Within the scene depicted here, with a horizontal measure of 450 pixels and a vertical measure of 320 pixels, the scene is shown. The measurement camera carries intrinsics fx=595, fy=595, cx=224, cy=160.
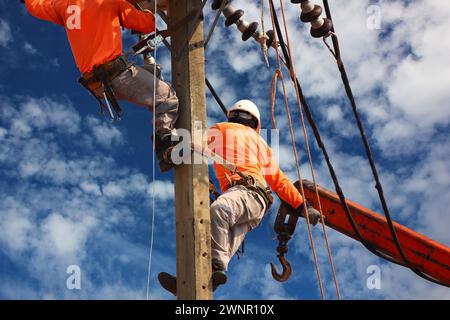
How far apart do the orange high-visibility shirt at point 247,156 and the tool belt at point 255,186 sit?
0.20ft

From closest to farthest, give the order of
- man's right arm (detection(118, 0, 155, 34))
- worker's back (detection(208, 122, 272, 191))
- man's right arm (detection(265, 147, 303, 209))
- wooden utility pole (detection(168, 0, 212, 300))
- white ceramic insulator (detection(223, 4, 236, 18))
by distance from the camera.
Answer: wooden utility pole (detection(168, 0, 212, 300))
man's right arm (detection(118, 0, 155, 34))
worker's back (detection(208, 122, 272, 191))
man's right arm (detection(265, 147, 303, 209))
white ceramic insulator (detection(223, 4, 236, 18))

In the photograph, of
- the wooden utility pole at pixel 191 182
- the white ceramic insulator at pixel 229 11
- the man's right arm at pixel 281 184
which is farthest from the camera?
the white ceramic insulator at pixel 229 11

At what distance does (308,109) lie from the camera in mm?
7316

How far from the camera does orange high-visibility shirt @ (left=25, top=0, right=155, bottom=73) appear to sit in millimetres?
5379

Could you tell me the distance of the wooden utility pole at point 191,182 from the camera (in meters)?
5.03

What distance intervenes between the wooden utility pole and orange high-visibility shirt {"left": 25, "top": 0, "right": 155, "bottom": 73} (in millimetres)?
390

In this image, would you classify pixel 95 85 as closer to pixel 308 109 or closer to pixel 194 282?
pixel 194 282

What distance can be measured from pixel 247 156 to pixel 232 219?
850 mm

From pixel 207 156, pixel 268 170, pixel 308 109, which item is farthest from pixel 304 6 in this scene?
pixel 207 156

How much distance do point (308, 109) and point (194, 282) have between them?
3148 millimetres

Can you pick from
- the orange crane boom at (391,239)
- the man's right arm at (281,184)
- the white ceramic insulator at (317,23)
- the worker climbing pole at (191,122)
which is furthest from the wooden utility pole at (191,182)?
the orange crane boom at (391,239)

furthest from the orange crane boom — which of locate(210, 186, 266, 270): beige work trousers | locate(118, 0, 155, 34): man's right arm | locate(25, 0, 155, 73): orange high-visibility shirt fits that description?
locate(25, 0, 155, 73): orange high-visibility shirt

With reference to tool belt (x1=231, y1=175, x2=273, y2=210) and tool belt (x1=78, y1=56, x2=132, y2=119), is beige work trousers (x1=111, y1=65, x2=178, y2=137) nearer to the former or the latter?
tool belt (x1=78, y1=56, x2=132, y2=119)

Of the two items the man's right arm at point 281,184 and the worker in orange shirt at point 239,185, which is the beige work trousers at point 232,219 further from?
the man's right arm at point 281,184
